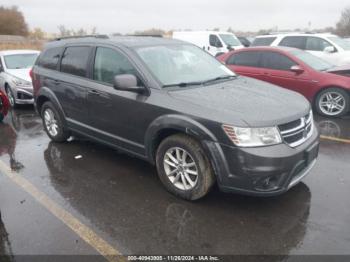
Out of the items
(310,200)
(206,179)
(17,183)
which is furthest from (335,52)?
(17,183)

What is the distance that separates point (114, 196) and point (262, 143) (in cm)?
189

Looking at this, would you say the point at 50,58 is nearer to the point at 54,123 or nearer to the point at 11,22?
the point at 54,123

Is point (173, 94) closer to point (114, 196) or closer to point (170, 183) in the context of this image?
point (170, 183)

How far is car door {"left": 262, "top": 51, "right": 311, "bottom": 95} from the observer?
7.43 meters

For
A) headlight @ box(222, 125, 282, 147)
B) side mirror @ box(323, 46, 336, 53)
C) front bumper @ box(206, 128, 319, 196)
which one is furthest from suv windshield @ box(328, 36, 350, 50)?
headlight @ box(222, 125, 282, 147)

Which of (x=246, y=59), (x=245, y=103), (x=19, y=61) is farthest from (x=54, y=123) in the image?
(x=246, y=59)

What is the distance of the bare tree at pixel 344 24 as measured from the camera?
110ft

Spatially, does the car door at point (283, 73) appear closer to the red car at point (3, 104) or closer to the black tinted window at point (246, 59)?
the black tinted window at point (246, 59)

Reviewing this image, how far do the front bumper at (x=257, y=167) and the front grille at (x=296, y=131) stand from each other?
86 mm

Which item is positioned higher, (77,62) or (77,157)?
(77,62)

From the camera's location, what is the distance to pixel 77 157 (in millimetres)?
5195

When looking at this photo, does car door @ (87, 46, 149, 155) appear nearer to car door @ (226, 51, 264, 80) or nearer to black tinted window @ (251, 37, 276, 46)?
car door @ (226, 51, 264, 80)

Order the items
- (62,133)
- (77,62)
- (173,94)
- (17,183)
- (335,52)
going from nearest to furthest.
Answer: (173,94)
(17,183)
(77,62)
(62,133)
(335,52)

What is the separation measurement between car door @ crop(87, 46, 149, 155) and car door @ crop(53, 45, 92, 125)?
0.19 meters
